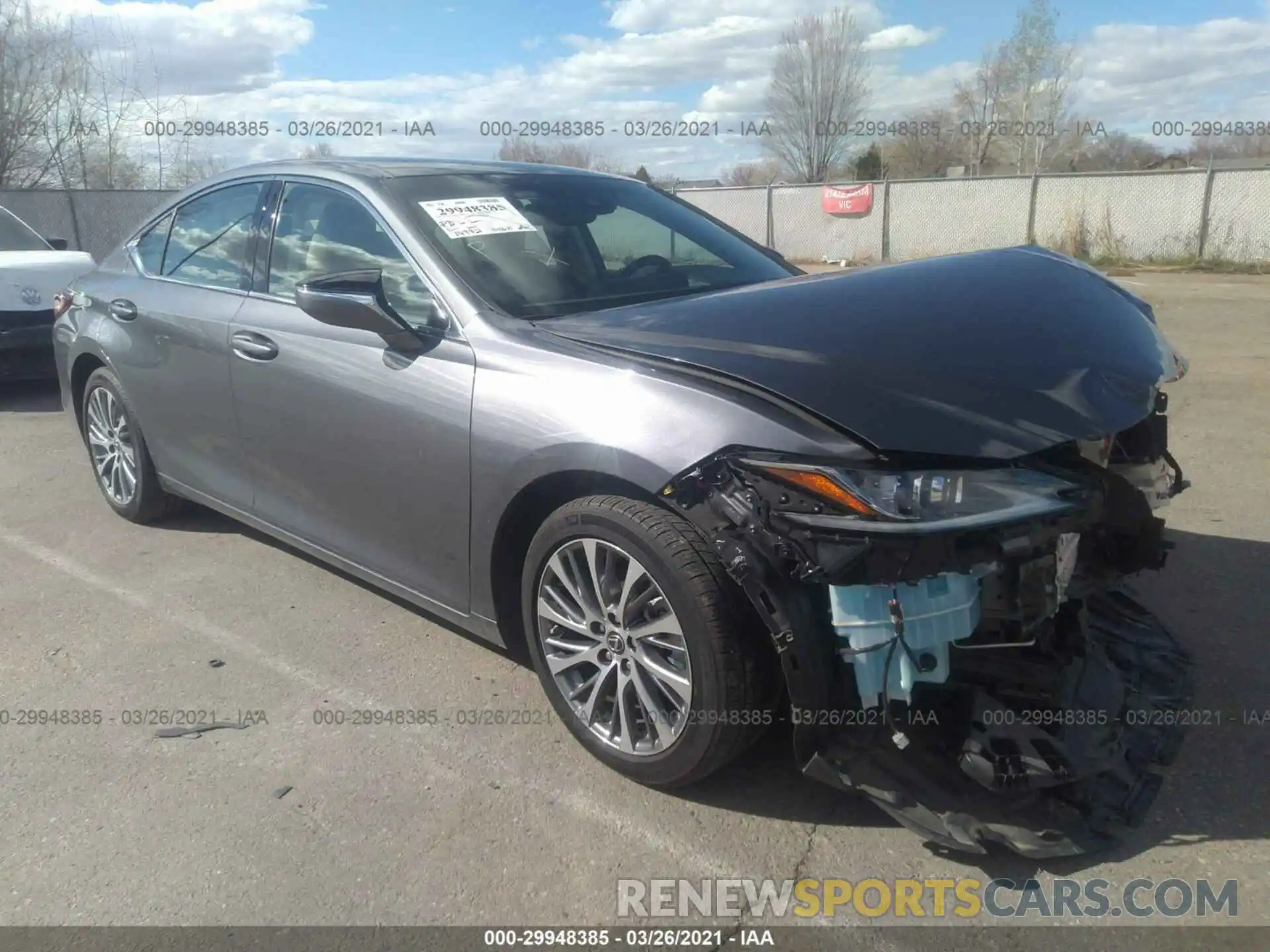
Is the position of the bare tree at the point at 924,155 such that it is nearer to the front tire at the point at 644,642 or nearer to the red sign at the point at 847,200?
the red sign at the point at 847,200

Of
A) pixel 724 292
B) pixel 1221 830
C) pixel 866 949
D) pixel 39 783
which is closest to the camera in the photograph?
pixel 866 949

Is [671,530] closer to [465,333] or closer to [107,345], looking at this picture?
[465,333]

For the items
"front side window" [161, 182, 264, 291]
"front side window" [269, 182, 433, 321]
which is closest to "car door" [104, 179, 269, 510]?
"front side window" [161, 182, 264, 291]

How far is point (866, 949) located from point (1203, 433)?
17.4 feet

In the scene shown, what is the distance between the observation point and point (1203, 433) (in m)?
6.39

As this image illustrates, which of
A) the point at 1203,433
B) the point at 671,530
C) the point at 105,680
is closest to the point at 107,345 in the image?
the point at 105,680

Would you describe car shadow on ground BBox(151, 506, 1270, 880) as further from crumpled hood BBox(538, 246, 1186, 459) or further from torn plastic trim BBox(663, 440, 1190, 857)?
crumpled hood BBox(538, 246, 1186, 459)

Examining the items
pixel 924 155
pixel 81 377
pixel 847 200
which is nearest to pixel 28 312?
pixel 81 377

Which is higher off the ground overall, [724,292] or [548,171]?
[548,171]

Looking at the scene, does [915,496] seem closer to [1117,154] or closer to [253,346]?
[253,346]

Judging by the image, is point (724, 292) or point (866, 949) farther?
point (724, 292)

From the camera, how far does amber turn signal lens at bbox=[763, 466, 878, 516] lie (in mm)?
2295

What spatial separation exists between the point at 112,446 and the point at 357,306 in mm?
2708

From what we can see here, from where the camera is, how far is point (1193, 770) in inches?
110
